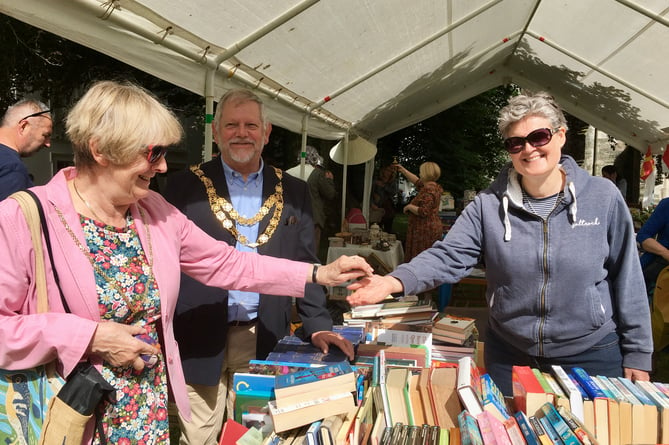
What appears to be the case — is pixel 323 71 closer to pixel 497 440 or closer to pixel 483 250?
pixel 483 250

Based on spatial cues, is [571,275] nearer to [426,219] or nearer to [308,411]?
[308,411]

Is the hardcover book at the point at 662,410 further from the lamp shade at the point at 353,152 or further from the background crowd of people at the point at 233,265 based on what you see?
the lamp shade at the point at 353,152

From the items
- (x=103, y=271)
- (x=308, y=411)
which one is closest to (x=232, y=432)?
(x=308, y=411)

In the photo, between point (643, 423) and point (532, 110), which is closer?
point (643, 423)

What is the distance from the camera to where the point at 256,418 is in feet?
5.09

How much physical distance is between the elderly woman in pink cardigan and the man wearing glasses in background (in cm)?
175

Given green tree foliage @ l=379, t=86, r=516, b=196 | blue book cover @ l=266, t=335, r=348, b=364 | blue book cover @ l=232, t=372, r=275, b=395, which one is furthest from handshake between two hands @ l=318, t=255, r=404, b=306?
green tree foliage @ l=379, t=86, r=516, b=196

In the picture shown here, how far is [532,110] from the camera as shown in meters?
1.88

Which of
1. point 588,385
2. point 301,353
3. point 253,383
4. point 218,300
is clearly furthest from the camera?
point 218,300

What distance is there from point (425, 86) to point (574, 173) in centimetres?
759

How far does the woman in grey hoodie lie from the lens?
1835 mm

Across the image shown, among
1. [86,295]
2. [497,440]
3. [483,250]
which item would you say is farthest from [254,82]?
[497,440]

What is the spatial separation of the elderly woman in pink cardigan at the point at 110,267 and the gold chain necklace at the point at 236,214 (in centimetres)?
43

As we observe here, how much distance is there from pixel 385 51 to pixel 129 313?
16.8ft
